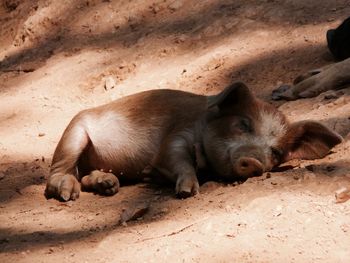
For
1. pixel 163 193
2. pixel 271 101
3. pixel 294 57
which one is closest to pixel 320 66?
pixel 294 57

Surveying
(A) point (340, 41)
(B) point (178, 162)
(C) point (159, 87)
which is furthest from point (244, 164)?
(C) point (159, 87)

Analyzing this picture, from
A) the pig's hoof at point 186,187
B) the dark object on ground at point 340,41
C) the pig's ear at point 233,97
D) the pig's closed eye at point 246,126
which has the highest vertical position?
the pig's ear at point 233,97

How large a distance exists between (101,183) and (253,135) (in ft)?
3.80

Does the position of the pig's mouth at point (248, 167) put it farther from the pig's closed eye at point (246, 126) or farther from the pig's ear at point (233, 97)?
the pig's ear at point (233, 97)

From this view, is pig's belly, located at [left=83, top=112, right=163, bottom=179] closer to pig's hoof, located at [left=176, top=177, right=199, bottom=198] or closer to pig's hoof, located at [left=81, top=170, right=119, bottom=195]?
pig's hoof, located at [left=81, top=170, right=119, bottom=195]

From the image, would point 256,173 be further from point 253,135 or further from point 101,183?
point 101,183

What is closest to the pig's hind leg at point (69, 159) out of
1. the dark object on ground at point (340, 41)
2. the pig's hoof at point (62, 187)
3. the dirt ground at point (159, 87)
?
the pig's hoof at point (62, 187)

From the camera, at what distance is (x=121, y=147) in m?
5.72

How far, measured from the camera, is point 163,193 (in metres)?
5.21

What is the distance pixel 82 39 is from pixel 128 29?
2.07ft

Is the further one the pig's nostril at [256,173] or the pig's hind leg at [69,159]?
the pig's hind leg at [69,159]

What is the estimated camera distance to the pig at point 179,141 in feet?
16.6

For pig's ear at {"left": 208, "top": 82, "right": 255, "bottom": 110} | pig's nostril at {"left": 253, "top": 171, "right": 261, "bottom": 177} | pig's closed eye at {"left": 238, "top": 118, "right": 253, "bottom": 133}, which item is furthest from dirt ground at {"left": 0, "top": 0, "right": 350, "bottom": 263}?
pig's ear at {"left": 208, "top": 82, "right": 255, "bottom": 110}

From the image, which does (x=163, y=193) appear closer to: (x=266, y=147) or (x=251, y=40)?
(x=266, y=147)
